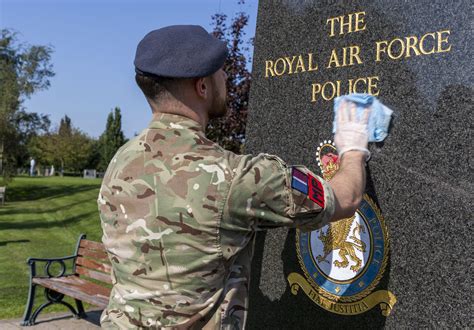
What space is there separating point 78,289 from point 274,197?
4.15 metres

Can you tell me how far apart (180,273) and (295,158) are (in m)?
1.58

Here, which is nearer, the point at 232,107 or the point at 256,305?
the point at 256,305

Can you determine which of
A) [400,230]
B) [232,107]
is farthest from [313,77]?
[232,107]

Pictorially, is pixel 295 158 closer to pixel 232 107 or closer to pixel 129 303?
pixel 129 303

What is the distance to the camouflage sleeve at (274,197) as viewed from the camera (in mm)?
1796

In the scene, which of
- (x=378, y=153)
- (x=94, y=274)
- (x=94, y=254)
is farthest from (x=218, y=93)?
(x=94, y=254)

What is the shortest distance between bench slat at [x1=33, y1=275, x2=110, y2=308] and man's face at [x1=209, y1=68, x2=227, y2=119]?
3.18 metres

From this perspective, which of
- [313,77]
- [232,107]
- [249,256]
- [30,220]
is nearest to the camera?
[249,256]

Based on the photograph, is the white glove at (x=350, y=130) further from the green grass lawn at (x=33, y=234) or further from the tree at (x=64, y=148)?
the tree at (x=64, y=148)

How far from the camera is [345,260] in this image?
301cm

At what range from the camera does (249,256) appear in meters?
2.10

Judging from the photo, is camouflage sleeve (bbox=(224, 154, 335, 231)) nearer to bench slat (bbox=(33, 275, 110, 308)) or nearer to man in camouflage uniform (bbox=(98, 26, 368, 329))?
man in camouflage uniform (bbox=(98, 26, 368, 329))

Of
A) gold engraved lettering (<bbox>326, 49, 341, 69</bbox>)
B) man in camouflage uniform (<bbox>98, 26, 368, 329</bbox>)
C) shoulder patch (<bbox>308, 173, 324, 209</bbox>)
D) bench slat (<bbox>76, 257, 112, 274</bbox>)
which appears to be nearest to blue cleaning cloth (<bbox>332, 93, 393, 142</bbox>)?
man in camouflage uniform (<bbox>98, 26, 368, 329</bbox>)

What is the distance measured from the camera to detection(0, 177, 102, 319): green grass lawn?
23.4 ft
